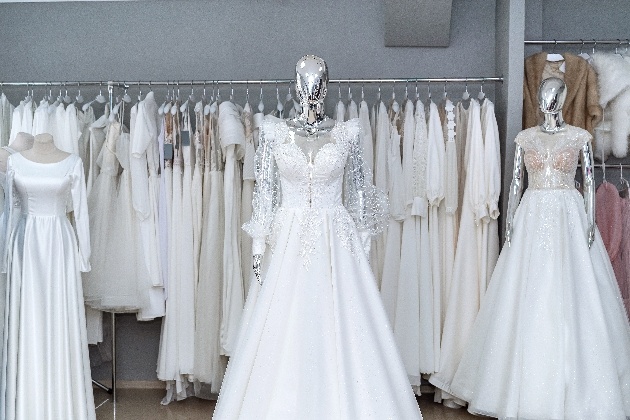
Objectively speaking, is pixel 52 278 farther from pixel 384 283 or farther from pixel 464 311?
pixel 464 311

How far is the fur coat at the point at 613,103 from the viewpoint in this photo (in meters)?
4.78


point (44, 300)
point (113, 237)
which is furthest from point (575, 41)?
point (44, 300)

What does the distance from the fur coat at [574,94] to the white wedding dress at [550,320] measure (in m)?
0.57

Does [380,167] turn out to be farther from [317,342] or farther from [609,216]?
[317,342]

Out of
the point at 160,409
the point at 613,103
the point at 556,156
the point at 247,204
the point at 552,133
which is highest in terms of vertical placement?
the point at 613,103

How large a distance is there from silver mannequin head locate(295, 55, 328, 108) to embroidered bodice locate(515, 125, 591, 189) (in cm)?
141

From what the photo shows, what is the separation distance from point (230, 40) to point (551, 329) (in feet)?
9.48

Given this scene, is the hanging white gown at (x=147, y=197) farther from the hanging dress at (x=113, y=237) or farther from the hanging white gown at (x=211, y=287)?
the hanging white gown at (x=211, y=287)

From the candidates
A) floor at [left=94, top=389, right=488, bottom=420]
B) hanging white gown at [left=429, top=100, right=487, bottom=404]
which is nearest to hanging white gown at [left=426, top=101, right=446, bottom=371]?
hanging white gown at [left=429, top=100, right=487, bottom=404]

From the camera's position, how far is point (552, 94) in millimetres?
4172

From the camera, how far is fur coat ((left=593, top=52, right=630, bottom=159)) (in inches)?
188

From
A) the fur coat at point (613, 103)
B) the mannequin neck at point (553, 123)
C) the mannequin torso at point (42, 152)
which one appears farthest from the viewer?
the fur coat at point (613, 103)

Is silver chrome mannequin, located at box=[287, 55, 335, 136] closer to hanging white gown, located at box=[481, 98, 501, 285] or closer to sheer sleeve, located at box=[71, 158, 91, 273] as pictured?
sheer sleeve, located at box=[71, 158, 91, 273]

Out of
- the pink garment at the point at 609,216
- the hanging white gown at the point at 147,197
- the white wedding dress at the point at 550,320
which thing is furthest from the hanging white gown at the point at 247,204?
the pink garment at the point at 609,216
